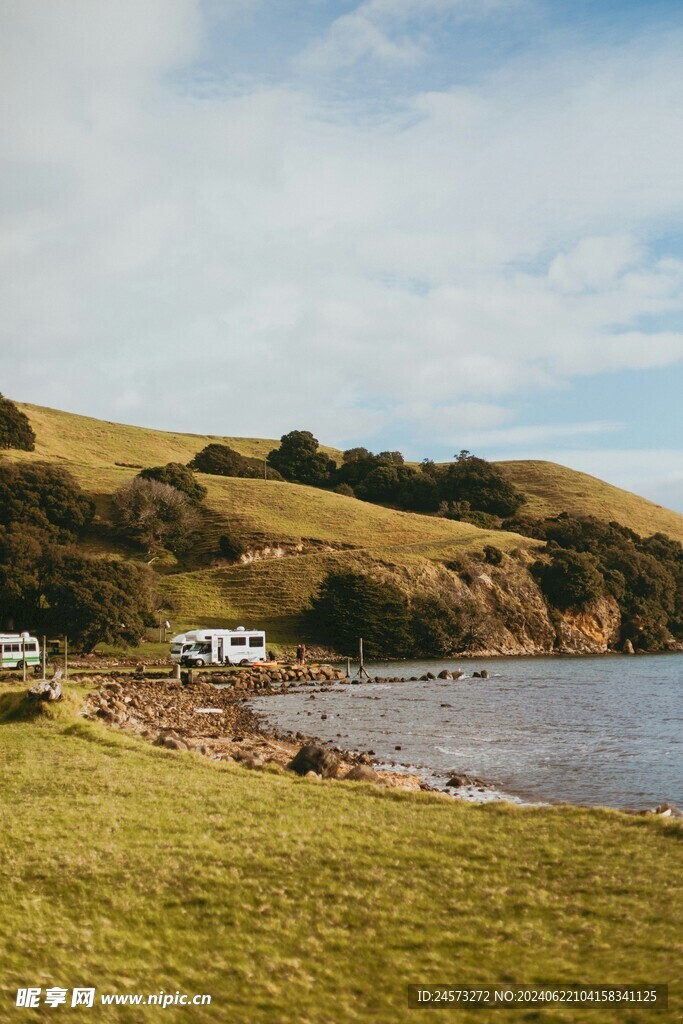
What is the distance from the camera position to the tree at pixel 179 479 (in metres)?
111

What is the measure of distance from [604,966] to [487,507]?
468ft

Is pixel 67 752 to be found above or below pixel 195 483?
below

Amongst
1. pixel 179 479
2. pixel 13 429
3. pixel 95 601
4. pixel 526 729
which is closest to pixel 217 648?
pixel 95 601

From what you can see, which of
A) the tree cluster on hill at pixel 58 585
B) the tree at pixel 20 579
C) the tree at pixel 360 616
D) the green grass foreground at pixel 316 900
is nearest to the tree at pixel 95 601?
the tree cluster on hill at pixel 58 585

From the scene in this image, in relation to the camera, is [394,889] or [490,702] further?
[490,702]

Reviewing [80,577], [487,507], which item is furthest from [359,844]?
[487,507]

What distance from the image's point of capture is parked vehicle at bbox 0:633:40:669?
181 feet

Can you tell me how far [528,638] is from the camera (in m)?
103

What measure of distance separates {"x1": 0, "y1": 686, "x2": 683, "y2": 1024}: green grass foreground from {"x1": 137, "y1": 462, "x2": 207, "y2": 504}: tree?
323 ft

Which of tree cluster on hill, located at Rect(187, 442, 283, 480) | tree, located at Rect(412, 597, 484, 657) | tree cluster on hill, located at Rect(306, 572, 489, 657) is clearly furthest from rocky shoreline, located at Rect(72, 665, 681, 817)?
tree cluster on hill, located at Rect(187, 442, 283, 480)

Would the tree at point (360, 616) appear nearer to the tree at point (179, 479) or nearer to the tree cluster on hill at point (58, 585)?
the tree cluster on hill at point (58, 585)

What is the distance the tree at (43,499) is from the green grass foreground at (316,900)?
8565 centimetres

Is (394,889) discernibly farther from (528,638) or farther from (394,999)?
(528,638)

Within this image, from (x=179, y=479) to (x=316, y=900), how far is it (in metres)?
106
